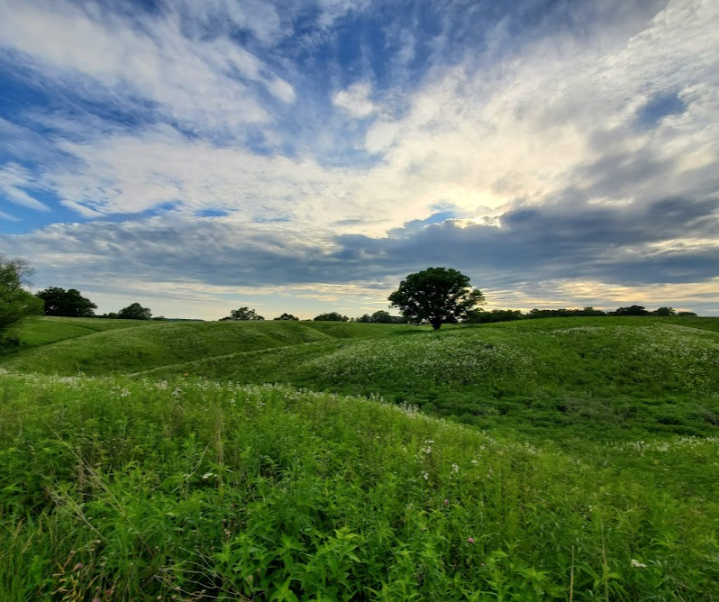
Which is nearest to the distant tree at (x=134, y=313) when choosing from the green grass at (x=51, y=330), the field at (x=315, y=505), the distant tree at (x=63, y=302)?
the distant tree at (x=63, y=302)

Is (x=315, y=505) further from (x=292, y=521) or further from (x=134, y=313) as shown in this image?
(x=134, y=313)

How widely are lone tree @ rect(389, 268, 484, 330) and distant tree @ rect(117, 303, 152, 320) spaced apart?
10648 cm

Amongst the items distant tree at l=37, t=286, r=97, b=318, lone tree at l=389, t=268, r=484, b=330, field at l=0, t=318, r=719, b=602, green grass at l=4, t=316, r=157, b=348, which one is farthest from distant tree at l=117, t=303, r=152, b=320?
field at l=0, t=318, r=719, b=602

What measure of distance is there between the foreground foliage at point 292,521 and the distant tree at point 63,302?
439 ft

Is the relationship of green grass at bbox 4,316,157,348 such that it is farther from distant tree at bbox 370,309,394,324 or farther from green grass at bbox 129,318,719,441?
distant tree at bbox 370,309,394,324

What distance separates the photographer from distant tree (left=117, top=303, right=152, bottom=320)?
425 ft

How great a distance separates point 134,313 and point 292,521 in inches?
5911

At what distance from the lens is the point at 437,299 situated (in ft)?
211

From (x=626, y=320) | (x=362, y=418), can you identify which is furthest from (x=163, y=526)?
(x=626, y=320)

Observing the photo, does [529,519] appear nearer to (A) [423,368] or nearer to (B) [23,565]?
(B) [23,565]

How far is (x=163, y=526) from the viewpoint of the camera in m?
3.76

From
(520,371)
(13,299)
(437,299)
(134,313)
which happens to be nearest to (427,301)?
(437,299)

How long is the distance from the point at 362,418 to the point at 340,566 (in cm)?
723

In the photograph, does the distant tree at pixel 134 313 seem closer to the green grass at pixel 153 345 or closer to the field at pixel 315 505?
the green grass at pixel 153 345
